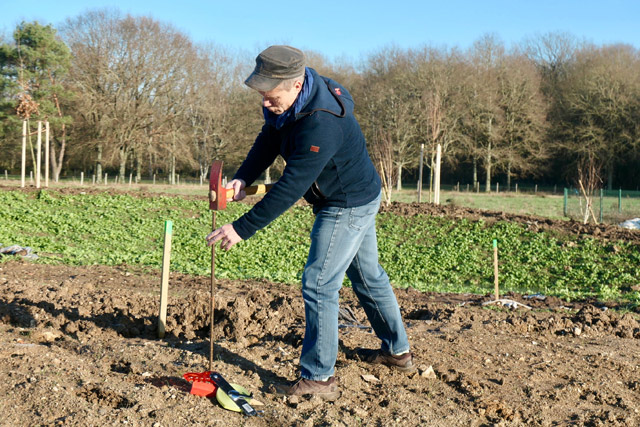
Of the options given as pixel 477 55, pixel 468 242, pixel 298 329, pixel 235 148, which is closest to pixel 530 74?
pixel 477 55

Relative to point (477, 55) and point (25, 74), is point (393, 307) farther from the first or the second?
point (477, 55)

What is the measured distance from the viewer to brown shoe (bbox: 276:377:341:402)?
3600 mm

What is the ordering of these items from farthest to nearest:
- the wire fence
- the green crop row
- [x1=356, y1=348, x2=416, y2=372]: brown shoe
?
the wire fence
the green crop row
[x1=356, y1=348, x2=416, y2=372]: brown shoe

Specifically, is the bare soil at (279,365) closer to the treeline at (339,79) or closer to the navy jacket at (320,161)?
the navy jacket at (320,161)

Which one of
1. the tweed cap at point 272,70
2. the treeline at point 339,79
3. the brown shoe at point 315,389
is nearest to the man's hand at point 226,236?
the tweed cap at point 272,70

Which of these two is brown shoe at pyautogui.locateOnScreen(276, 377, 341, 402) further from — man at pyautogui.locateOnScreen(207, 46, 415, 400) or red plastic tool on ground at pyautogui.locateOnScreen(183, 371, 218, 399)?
→ red plastic tool on ground at pyautogui.locateOnScreen(183, 371, 218, 399)

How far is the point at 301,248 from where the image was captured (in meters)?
14.2

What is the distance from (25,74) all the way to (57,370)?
34.6 metres

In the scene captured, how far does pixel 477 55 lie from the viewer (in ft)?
151

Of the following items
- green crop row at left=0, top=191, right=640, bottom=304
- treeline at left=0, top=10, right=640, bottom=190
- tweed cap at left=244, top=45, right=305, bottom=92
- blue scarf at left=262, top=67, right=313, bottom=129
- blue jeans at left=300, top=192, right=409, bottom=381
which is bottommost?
green crop row at left=0, top=191, right=640, bottom=304

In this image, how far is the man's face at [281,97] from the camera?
11.0 feet

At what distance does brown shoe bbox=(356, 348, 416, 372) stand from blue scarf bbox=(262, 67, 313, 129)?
1.84 meters

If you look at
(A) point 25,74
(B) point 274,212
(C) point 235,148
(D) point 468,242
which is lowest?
(D) point 468,242

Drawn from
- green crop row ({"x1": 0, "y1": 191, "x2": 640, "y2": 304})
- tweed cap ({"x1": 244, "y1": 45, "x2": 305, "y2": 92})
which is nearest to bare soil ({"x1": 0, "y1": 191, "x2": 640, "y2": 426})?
tweed cap ({"x1": 244, "y1": 45, "x2": 305, "y2": 92})
